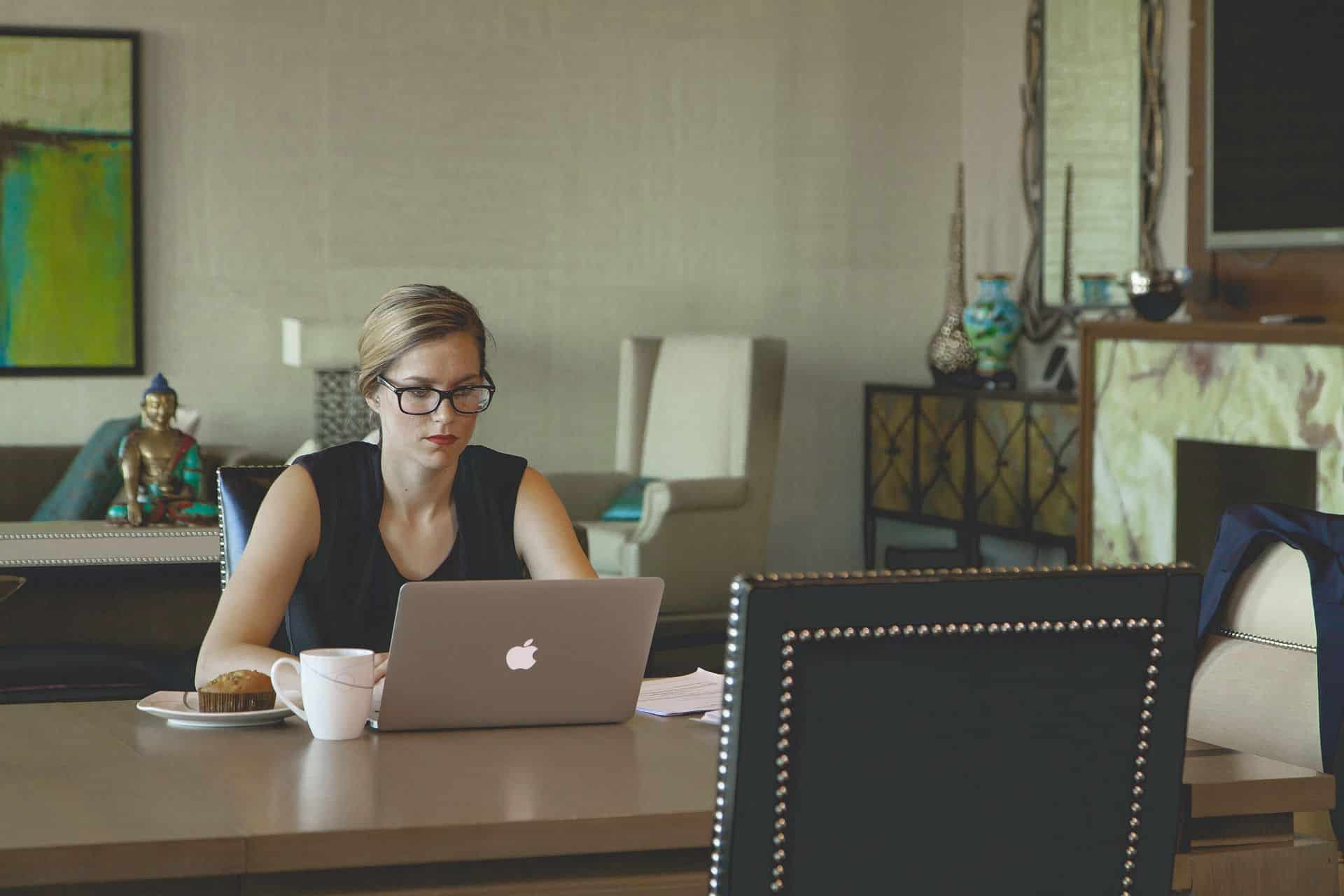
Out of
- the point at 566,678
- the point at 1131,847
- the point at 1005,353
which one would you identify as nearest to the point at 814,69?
the point at 1005,353

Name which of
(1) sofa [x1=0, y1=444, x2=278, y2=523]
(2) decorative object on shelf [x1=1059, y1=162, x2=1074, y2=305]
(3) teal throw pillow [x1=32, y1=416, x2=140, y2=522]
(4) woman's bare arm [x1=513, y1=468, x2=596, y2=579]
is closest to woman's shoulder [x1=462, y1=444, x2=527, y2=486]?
(4) woman's bare arm [x1=513, y1=468, x2=596, y2=579]

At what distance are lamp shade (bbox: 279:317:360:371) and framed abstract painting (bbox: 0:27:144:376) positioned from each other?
30.0 inches

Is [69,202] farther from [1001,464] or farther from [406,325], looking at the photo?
[406,325]

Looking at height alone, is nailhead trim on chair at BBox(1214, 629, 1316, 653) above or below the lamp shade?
below

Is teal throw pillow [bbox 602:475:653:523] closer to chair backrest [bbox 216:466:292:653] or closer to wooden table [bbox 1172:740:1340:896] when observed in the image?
chair backrest [bbox 216:466:292:653]

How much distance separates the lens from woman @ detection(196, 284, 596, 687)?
234 cm

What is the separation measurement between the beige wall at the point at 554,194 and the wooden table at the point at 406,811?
4.83m

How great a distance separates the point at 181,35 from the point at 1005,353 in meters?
3.30

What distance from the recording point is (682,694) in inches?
84.9

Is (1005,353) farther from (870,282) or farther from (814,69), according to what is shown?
(814,69)

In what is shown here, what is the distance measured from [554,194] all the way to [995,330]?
6.00 feet

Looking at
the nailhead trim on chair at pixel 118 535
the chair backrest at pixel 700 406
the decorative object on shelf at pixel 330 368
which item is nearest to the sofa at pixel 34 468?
the decorative object on shelf at pixel 330 368

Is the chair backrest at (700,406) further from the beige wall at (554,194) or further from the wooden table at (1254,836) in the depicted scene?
the wooden table at (1254,836)

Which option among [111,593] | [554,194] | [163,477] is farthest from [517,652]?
[554,194]
